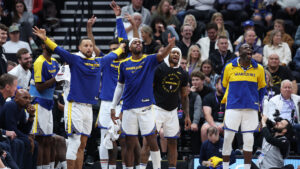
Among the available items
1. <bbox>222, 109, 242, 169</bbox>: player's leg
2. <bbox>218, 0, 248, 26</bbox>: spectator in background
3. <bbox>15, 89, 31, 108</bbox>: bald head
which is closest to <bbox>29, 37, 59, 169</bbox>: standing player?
<bbox>15, 89, 31, 108</bbox>: bald head

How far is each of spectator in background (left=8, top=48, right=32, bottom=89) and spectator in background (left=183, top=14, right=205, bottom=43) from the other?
15.7 ft

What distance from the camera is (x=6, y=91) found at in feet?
32.4

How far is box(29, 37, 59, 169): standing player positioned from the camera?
1092 centimetres

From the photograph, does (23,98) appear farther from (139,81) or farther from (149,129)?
(149,129)

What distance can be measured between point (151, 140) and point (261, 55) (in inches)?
210

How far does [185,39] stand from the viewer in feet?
49.2

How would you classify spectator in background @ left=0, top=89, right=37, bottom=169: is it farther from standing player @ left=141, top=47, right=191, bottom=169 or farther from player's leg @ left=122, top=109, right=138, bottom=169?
standing player @ left=141, top=47, right=191, bottom=169

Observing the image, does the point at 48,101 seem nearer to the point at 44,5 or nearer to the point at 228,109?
the point at 228,109

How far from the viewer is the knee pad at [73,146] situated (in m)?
9.99

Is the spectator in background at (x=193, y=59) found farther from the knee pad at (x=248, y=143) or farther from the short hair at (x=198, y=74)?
the knee pad at (x=248, y=143)

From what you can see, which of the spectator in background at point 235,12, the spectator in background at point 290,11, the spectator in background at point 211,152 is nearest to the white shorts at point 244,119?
the spectator in background at point 211,152

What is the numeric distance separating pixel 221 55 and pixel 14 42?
16.7 feet

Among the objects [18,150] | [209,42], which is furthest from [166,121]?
[209,42]

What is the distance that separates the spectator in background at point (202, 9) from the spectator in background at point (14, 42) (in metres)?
4.44
